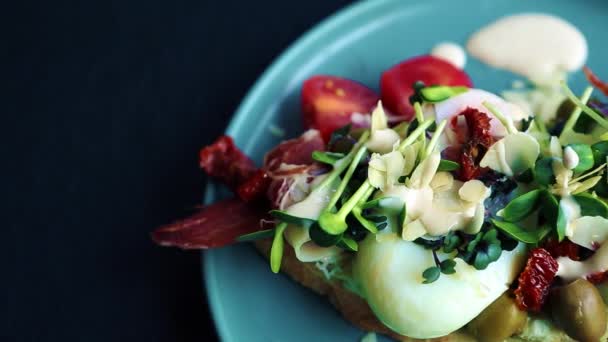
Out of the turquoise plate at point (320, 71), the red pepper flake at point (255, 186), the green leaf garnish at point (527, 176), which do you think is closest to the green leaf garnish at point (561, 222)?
the green leaf garnish at point (527, 176)

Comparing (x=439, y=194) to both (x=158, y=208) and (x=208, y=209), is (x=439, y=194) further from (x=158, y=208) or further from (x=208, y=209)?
(x=158, y=208)

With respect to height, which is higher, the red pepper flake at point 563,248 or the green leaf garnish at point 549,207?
the green leaf garnish at point 549,207

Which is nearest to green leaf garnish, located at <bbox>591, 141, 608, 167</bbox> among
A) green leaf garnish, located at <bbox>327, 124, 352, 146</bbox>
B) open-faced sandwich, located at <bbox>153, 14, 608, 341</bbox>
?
open-faced sandwich, located at <bbox>153, 14, 608, 341</bbox>

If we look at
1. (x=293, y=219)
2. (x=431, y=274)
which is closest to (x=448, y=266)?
(x=431, y=274)

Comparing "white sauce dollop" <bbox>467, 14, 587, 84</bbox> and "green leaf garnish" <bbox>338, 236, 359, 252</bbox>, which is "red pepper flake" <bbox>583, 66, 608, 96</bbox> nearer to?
"white sauce dollop" <bbox>467, 14, 587, 84</bbox>

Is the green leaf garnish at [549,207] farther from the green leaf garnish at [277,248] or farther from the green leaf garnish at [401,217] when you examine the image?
the green leaf garnish at [277,248]

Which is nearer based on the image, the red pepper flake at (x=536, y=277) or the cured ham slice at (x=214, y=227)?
the red pepper flake at (x=536, y=277)
